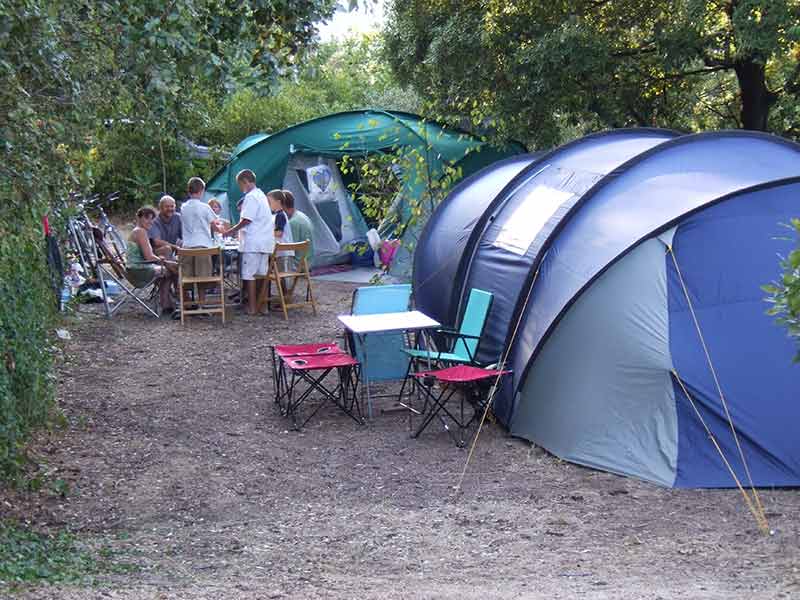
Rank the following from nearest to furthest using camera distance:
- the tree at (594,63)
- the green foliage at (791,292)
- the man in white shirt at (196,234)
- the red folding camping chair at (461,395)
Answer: the green foliage at (791,292) → the red folding camping chair at (461,395) → the man in white shirt at (196,234) → the tree at (594,63)

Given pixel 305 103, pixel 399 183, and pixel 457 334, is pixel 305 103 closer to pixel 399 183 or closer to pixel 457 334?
pixel 399 183

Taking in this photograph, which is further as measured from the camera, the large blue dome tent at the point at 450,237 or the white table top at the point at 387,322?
the large blue dome tent at the point at 450,237

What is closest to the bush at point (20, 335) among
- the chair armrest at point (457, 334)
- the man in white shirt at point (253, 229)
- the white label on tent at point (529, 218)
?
the chair armrest at point (457, 334)

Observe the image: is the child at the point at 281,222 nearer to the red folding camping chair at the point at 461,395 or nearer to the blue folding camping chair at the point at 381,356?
the blue folding camping chair at the point at 381,356

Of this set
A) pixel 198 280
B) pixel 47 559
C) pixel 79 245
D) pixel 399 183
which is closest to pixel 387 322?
pixel 47 559

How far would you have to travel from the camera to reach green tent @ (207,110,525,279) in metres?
14.4

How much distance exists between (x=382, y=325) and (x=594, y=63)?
514 cm

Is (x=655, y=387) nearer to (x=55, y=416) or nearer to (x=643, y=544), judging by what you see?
(x=643, y=544)

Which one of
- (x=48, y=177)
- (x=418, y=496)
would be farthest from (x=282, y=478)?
(x=48, y=177)

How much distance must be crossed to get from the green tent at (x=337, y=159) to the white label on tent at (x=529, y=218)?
5.57 meters

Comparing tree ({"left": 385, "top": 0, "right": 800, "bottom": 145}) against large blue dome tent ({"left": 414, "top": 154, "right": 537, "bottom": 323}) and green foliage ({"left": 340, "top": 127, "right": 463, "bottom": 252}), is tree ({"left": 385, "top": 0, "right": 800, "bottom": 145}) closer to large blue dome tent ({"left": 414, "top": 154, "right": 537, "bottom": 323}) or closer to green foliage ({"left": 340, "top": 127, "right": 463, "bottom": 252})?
green foliage ({"left": 340, "top": 127, "right": 463, "bottom": 252})

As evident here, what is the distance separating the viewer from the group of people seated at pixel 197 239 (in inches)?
447

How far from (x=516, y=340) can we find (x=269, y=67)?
2.61 meters

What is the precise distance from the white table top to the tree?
455 cm
